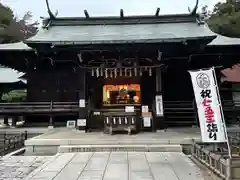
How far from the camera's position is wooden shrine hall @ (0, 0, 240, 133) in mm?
9844

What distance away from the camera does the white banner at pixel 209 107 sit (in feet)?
18.8

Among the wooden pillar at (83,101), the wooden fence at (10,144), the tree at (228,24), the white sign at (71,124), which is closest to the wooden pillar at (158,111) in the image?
the wooden pillar at (83,101)

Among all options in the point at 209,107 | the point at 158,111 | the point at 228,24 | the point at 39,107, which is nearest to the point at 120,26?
the point at 158,111

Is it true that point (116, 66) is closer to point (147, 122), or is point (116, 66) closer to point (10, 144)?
point (147, 122)

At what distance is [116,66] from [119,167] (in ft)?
17.3

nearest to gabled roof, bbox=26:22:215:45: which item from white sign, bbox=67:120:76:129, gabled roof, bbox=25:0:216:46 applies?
gabled roof, bbox=25:0:216:46

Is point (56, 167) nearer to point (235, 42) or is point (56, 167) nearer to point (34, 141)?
point (34, 141)

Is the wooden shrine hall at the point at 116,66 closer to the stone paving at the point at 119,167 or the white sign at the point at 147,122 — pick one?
the white sign at the point at 147,122

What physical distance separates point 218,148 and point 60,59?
7.42 meters

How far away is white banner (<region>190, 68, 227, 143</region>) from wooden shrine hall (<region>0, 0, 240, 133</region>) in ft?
12.2

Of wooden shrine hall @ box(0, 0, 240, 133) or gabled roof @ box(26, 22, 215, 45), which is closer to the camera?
gabled roof @ box(26, 22, 215, 45)

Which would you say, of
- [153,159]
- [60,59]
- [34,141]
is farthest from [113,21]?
[153,159]

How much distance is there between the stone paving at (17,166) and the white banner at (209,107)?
13.1 feet

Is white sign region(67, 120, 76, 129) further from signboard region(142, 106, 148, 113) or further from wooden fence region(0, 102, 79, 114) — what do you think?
signboard region(142, 106, 148, 113)
